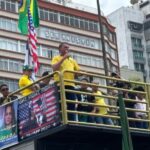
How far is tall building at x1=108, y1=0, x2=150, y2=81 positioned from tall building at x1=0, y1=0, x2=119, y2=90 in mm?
20331

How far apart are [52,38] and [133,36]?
36030mm

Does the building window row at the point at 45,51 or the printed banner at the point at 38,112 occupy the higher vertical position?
the building window row at the point at 45,51

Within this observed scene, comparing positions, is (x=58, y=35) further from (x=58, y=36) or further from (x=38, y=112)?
(x=38, y=112)

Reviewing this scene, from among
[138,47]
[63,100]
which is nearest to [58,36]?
[138,47]

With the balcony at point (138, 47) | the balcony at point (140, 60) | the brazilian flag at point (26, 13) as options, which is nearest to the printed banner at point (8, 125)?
the brazilian flag at point (26, 13)

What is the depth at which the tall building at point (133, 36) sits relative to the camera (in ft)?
332

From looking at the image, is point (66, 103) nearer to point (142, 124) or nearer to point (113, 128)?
point (113, 128)

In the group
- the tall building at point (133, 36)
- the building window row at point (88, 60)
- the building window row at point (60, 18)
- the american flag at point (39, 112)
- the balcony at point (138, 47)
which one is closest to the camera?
the american flag at point (39, 112)

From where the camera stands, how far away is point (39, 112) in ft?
33.6

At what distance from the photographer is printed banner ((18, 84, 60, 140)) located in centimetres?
991

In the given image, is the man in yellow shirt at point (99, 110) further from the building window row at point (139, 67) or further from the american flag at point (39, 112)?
the building window row at point (139, 67)

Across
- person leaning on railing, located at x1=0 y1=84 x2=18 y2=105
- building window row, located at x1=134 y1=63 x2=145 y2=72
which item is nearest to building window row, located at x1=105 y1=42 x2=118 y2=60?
building window row, located at x1=134 y1=63 x2=145 y2=72

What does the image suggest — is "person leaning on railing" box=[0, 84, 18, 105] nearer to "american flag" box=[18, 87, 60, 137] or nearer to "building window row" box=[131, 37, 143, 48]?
"american flag" box=[18, 87, 60, 137]

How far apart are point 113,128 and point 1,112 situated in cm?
254
